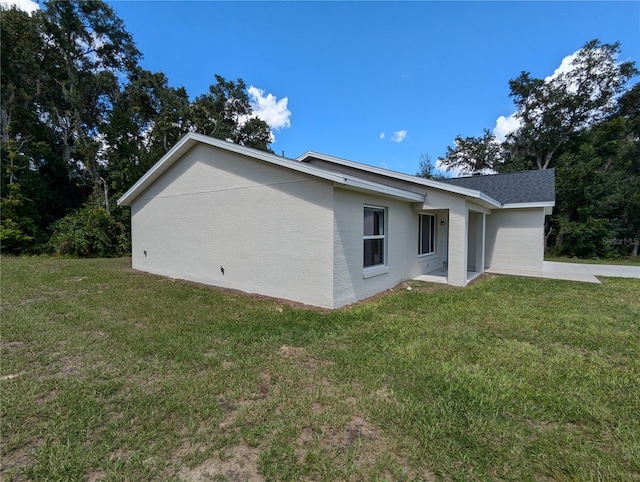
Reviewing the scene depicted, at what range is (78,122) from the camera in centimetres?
1888

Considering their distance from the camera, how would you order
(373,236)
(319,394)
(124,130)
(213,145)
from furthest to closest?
(124,130) < (213,145) < (373,236) < (319,394)

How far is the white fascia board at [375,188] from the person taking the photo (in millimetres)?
5758

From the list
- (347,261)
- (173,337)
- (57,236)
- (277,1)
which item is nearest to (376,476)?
(173,337)

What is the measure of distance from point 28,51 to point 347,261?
78.0 feet

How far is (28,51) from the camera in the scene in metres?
17.2

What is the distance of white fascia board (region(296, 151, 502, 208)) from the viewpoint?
7.87 meters

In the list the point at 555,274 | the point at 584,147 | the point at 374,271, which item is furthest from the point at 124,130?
the point at 584,147

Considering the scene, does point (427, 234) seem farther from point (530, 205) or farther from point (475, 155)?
point (475, 155)

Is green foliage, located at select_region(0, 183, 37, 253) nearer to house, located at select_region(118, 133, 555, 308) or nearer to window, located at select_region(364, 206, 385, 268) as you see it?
house, located at select_region(118, 133, 555, 308)

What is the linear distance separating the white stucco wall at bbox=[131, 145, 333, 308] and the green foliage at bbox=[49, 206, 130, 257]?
25.6ft

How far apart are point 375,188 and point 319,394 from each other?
4.61m

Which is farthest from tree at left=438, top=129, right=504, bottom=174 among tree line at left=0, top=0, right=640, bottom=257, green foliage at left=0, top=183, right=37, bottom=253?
green foliage at left=0, top=183, right=37, bottom=253

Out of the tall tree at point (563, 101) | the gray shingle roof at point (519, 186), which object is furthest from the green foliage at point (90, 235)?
the tall tree at point (563, 101)

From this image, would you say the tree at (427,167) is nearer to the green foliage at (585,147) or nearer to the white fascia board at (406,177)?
the green foliage at (585,147)
